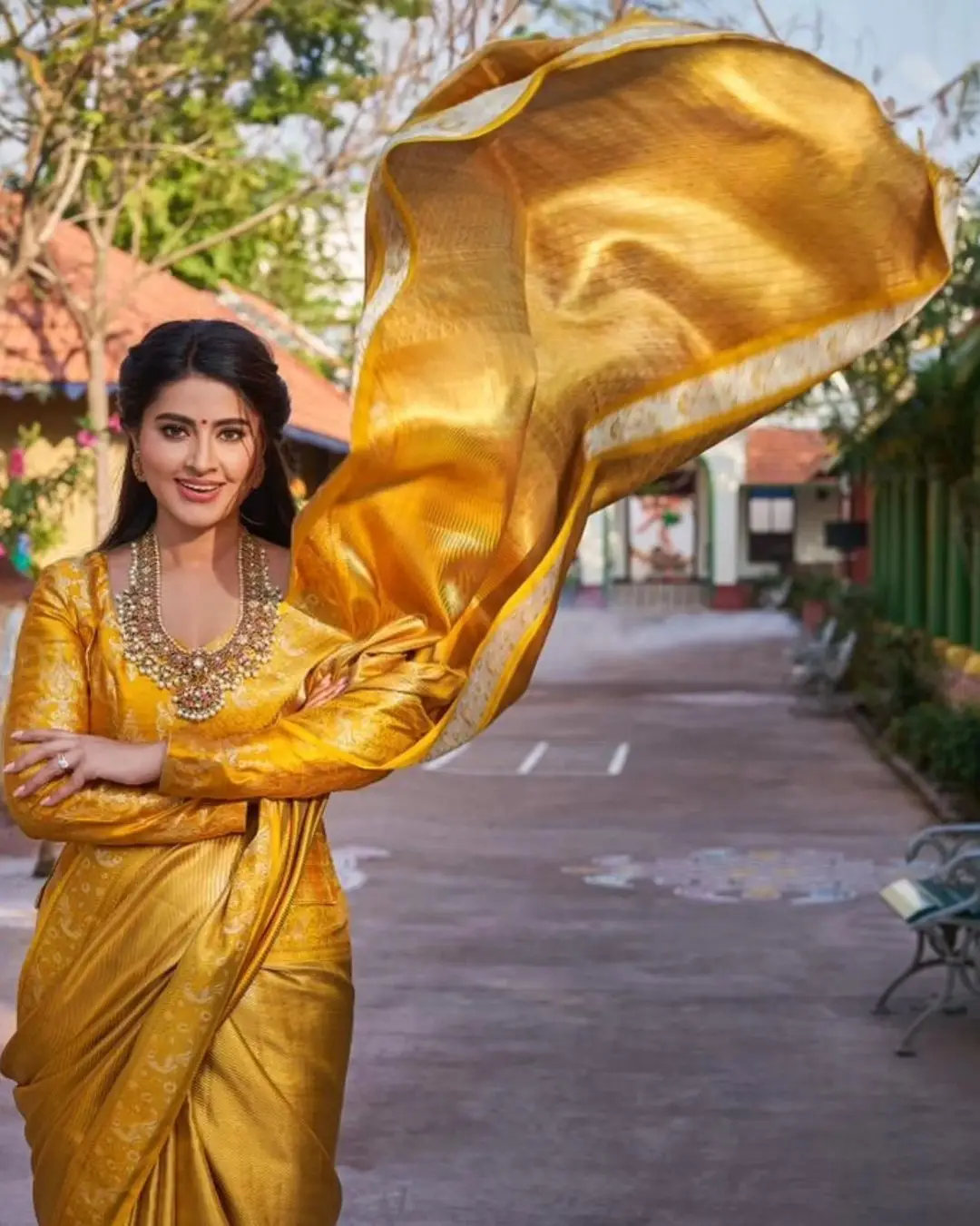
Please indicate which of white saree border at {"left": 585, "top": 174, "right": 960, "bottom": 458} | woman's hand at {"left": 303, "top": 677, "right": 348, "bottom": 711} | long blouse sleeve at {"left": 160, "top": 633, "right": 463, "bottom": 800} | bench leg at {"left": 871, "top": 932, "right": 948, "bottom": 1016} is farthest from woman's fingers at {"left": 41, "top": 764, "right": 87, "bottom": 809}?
bench leg at {"left": 871, "top": 932, "right": 948, "bottom": 1016}

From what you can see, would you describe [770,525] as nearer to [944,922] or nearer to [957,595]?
[957,595]

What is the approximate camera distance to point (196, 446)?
3.01 metres

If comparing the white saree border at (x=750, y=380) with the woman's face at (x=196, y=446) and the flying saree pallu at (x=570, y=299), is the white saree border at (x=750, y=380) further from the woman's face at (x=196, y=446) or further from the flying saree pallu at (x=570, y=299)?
the woman's face at (x=196, y=446)

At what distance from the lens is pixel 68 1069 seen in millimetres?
2979

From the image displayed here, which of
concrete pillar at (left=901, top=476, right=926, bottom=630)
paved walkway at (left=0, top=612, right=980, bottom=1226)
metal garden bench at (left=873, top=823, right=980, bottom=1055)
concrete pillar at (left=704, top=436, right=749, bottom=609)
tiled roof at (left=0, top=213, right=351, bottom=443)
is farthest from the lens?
concrete pillar at (left=704, top=436, right=749, bottom=609)

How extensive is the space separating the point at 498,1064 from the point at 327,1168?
140 inches

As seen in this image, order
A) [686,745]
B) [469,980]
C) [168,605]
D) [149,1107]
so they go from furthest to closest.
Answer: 1. [686,745]
2. [469,980]
3. [168,605]
4. [149,1107]

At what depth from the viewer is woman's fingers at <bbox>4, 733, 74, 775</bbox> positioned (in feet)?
9.52

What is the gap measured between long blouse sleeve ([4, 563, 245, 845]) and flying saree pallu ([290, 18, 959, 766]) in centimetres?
35

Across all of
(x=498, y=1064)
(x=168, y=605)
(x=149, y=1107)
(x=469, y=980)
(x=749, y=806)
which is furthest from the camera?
(x=749, y=806)

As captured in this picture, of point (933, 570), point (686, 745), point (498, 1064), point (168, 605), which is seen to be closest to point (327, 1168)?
point (168, 605)

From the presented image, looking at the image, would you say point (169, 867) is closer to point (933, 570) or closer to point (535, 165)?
point (535, 165)

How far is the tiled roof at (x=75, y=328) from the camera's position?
1728 centimetres

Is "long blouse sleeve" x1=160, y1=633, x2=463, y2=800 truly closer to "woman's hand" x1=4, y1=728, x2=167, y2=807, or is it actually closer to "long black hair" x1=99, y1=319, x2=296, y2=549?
"woman's hand" x1=4, y1=728, x2=167, y2=807
